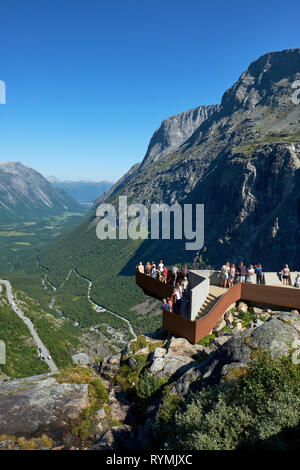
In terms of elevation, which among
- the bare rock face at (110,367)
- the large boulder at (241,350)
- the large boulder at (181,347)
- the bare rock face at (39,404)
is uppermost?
the large boulder at (241,350)

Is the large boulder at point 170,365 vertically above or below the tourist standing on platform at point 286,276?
below

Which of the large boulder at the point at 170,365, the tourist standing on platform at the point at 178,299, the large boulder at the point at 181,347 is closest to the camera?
the large boulder at the point at 170,365

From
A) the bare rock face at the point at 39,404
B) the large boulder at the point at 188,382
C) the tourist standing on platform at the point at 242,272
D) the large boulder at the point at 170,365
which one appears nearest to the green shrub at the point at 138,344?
the large boulder at the point at 170,365

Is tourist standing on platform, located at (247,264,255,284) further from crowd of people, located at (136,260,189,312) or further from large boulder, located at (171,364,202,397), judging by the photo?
large boulder, located at (171,364,202,397)

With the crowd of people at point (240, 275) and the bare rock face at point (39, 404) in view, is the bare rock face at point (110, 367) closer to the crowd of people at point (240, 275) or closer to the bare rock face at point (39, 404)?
the bare rock face at point (39, 404)

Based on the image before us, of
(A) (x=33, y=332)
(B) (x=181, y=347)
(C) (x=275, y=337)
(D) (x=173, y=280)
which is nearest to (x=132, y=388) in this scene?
(B) (x=181, y=347)

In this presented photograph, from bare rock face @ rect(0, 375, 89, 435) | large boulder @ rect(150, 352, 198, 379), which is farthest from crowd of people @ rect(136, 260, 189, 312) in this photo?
bare rock face @ rect(0, 375, 89, 435)
